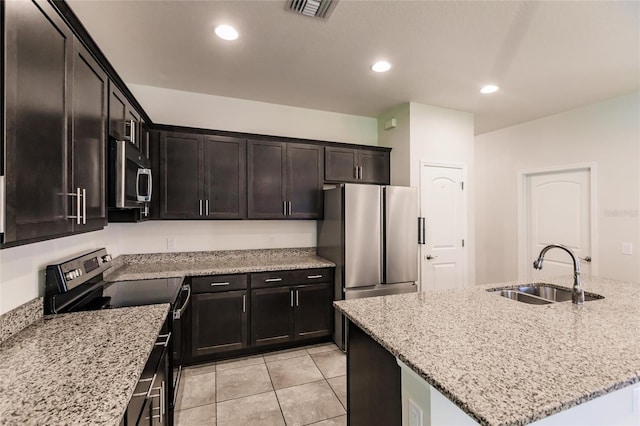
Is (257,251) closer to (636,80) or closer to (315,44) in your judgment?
(315,44)

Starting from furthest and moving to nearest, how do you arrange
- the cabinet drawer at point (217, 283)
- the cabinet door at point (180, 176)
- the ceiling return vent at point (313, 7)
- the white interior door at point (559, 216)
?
the white interior door at point (559, 216) → the cabinet door at point (180, 176) → the cabinet drawer at point (217, 283) → the ceiling return vent at point (313, 7)

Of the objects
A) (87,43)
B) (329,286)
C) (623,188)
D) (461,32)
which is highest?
(461,32)

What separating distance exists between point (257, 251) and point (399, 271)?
1634mm

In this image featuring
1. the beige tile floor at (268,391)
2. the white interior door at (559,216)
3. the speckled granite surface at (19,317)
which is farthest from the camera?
the white interior door at (559,216)

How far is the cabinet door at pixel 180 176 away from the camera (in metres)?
2.94

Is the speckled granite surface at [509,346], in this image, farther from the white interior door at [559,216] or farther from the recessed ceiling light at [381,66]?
the white interior door at [559,216]

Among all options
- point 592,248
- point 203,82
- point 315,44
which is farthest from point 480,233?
point 203,82

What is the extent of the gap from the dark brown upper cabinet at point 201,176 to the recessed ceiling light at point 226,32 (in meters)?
1.09

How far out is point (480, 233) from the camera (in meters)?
5.04

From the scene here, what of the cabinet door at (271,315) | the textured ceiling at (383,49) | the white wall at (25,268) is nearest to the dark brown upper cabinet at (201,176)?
the textured ceiling at (383,49)

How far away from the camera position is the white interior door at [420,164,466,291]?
3.61 m

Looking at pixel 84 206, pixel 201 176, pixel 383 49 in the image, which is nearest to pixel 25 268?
pixel 84 206

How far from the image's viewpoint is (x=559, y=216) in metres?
3.98

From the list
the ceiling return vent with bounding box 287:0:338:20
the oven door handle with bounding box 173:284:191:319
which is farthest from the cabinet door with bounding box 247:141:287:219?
the ceiling return vent with bounding box 287:0:338:20
